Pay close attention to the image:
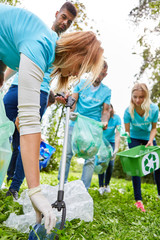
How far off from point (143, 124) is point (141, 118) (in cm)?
9

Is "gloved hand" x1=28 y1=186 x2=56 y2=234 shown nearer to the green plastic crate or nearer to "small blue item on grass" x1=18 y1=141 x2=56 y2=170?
"small blue item on grass" x1=18 y1=141 x2=56 y2=170

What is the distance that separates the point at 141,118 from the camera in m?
3.47

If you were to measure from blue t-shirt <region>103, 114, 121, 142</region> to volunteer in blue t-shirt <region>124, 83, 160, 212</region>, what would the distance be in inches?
39.2

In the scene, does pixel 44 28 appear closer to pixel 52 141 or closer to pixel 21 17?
pixel 21 17

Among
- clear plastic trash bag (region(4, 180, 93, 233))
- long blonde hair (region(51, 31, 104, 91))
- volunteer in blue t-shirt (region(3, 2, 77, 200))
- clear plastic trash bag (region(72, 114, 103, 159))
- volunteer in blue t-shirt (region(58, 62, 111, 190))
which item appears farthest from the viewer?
volunteer in blue t-shirt (region(58, 62, 111, 190))

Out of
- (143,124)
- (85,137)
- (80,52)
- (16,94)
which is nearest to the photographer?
(80,52)

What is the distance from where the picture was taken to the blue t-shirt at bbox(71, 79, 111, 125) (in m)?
3.18

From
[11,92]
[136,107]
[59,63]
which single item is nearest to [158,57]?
[136,107]

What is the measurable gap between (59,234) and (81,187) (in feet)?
2.32

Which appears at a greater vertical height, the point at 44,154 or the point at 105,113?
the point at 105,113

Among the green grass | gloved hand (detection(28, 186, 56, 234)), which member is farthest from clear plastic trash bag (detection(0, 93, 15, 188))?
the green grass

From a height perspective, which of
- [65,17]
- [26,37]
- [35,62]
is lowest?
[35,62]

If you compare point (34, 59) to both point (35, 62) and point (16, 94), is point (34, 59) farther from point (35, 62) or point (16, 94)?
point (16, 94)

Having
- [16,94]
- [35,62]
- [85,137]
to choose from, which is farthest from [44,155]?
[35,62]
